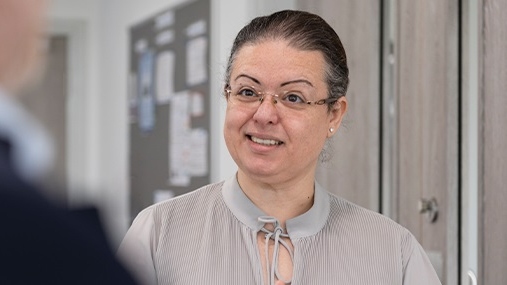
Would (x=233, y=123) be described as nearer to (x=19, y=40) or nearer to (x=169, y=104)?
(x=19, y=40)

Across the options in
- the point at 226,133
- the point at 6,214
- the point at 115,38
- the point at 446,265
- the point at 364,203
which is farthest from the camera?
the point at 115,38

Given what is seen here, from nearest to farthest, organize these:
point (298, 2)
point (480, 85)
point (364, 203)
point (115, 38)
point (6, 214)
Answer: point (6, 214)
point (480, 85)
point (364, 203)
point (298, 2)
point (115, 38)

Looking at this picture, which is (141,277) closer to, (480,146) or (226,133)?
(226,133)

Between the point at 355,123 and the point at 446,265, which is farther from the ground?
the point at 355,123

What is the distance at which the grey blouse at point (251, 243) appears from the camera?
1.74 metres

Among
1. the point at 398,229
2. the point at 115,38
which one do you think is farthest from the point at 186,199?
the point at 115,38

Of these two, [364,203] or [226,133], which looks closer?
[226,133]

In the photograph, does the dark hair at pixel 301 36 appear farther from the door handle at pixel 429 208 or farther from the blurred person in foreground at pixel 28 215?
the blurred person in foreground at pixel 28 215

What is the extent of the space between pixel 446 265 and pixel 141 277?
106 inches

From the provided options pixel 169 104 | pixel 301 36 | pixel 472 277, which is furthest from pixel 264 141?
pixel 169 104

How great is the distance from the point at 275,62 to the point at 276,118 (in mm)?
120

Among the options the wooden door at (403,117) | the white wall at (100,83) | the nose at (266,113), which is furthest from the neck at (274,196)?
the white wall at (100,83)

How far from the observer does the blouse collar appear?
1809 mm

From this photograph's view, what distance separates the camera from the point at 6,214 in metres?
0.36
